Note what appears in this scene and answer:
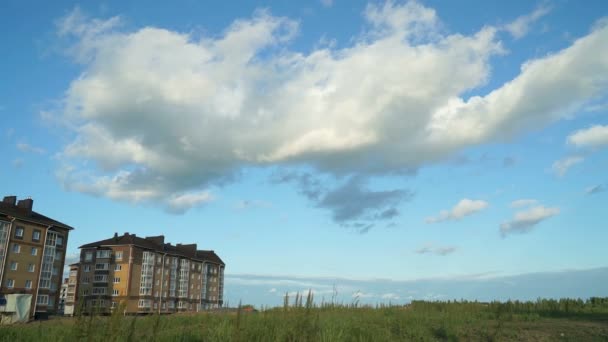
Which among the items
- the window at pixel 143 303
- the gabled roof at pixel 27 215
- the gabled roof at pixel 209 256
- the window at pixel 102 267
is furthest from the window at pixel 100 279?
the gabled roof at pixel 209 256

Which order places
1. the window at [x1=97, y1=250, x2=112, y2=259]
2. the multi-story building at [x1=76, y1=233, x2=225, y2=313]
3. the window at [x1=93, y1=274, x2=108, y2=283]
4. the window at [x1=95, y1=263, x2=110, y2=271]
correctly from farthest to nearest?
the window at [x1=97, y1=250, x2=112, y2=259] → the window at [x1=95, y1=263, x2=110, y2=271] → the window at [x1=93, y1=274, x2=108, y2=283] → the multi-story building at [x1=76, y1=233, x2=225, y2=313]

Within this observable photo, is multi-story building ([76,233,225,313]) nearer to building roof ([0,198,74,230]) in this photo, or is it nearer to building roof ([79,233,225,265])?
building roof ([79,233,225,265])

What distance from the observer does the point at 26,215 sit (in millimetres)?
55500

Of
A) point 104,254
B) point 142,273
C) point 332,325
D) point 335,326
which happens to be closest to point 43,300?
point 104,254

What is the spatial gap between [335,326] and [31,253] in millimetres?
56027

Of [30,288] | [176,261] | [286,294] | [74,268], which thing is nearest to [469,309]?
[286,294]

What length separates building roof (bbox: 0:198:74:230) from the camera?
52594 mm

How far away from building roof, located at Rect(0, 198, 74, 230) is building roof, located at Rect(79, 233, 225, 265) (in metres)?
16.5

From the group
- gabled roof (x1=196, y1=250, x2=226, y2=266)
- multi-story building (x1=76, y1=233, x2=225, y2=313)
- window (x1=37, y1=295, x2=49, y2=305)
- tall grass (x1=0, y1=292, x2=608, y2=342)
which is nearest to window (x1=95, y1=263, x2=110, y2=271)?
multi-story building (x1=76, y1=233, x2=225, y2=313)

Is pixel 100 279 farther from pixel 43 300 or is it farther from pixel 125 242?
pixel 43 300

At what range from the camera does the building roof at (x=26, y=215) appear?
173ft

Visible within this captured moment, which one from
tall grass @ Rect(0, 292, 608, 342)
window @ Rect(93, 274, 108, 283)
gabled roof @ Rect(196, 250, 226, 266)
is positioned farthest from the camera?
gabled roof @ Rect(196, 250, 226, 266)

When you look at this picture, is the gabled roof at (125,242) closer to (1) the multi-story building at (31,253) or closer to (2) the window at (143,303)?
(2) the window at (143,303)

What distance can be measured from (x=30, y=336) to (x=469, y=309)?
20.2 meters
